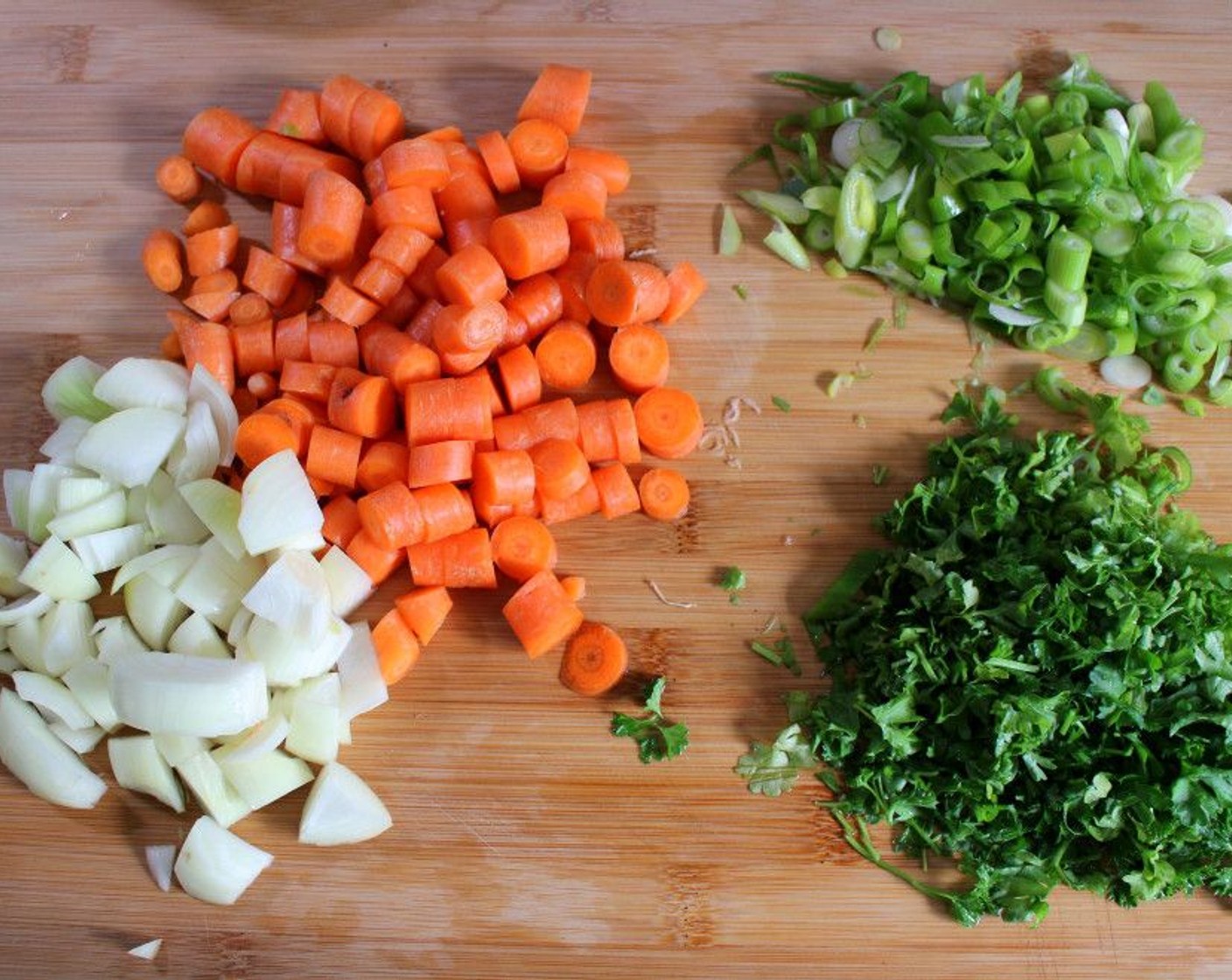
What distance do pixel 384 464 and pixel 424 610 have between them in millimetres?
403

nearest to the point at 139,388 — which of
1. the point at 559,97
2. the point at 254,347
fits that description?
the point at 254,347

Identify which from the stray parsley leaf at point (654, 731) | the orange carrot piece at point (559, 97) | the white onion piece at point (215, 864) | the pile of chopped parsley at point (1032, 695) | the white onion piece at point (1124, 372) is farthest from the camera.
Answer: the orange carrot piece at point (559, 97)

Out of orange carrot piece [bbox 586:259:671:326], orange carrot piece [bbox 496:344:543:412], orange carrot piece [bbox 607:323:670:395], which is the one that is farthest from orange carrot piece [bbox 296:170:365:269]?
orange carrot piece [bbox 607:323:670:395]

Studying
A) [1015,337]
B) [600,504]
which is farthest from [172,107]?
[1015,337]

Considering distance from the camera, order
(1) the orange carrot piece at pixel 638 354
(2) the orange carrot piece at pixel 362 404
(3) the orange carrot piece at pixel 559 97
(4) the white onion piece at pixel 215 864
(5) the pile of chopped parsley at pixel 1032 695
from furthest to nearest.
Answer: (3) the orange carrot piece at pixel 559 97, (1) the orange carrot piece at pixel 638 354, (2) the orange carrot piece at pixel 362 404, (4) the white onion piece at pixel 215 864, (5) the pile of chopped parsley at pixel 1032 695

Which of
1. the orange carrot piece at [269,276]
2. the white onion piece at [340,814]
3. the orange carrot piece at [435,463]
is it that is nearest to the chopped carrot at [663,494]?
the orange carrot piece at [435,463]

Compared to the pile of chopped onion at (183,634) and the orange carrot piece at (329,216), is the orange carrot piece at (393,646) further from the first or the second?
the orange carrot piece at (329,216)

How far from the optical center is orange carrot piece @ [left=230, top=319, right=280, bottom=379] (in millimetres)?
3047

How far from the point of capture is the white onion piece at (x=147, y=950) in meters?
2.70

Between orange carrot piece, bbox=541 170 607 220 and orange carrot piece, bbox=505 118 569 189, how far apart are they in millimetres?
56

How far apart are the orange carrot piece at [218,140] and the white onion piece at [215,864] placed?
1861 mm

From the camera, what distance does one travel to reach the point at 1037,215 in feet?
9.95

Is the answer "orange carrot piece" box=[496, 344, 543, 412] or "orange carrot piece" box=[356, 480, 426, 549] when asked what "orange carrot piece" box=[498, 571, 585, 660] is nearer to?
"orange carrot piece" box=[356, 480, 426, 549]

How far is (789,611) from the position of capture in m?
2.94
